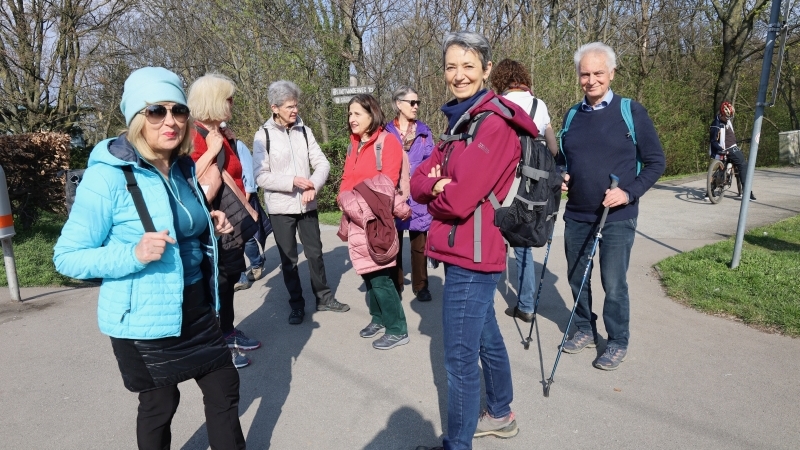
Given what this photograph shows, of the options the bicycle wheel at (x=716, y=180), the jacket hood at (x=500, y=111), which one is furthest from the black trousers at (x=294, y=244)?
the bicycle wheel at (x=716, y=180)

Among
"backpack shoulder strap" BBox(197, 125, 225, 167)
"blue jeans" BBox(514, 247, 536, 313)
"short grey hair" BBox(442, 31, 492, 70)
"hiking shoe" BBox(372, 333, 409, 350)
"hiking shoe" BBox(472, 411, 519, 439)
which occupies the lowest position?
"hiking shoe" BBox(372, 333, 409, 350)

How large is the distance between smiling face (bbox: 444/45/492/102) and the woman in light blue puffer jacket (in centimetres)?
118

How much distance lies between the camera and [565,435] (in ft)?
9.44

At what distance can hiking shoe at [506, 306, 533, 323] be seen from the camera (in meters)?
4.52

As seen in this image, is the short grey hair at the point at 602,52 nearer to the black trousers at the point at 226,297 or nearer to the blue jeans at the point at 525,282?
the blue jeans at the point at 525,282

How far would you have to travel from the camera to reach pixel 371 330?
440 cm

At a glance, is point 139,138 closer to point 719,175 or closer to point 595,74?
point 595,74

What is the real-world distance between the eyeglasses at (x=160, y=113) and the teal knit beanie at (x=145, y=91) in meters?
0.02

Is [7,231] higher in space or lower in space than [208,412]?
higher

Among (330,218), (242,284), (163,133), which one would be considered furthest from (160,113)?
(330,218)

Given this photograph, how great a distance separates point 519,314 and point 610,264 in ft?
4.04

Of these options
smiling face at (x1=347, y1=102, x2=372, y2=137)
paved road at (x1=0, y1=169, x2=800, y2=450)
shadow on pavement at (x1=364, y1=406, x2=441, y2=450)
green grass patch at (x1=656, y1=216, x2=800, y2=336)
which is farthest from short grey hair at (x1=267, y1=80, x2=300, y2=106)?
green grass patch at (x1=656, y1=216, x2=800, y2=336)

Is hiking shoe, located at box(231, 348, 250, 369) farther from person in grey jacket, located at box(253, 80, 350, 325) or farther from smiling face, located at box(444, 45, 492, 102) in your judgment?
smiling face, located at box(444, 45, 492, 102)

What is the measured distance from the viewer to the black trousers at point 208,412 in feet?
7.29
